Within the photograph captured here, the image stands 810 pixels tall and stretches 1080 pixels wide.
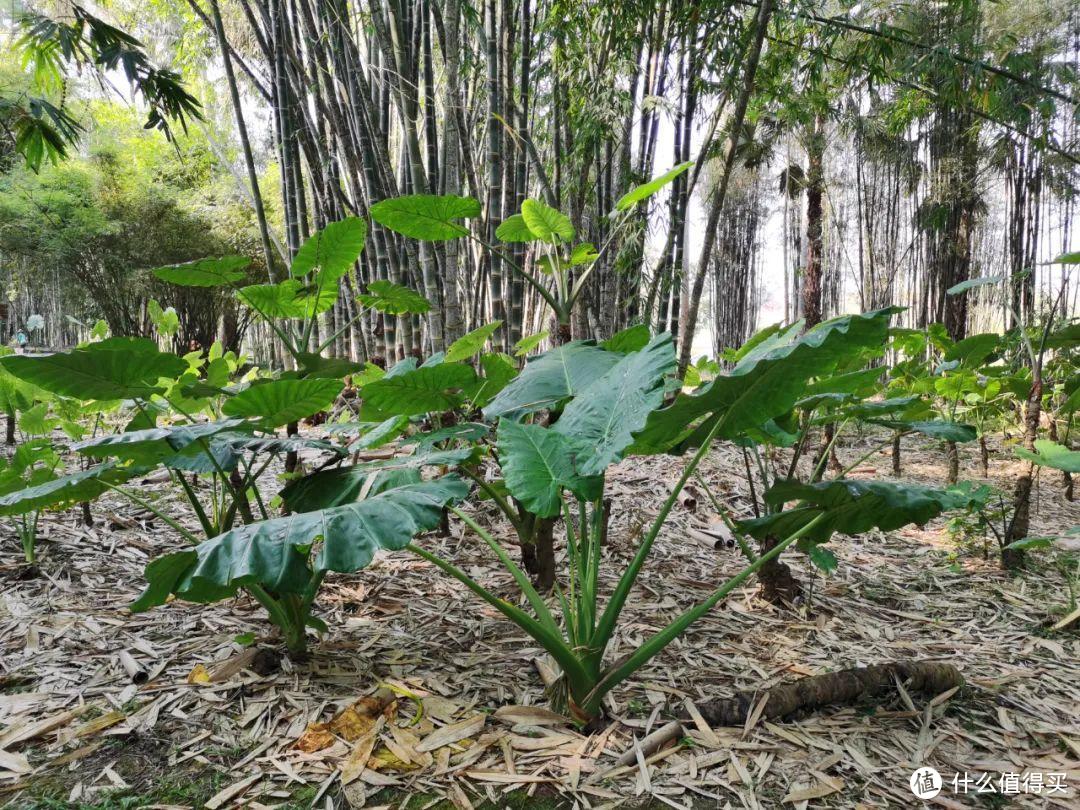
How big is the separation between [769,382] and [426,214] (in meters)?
0.93

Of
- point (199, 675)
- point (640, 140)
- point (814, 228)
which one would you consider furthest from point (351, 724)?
point (814, 228)

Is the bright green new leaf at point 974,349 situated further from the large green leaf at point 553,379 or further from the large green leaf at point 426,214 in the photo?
the large green leaf at point 426,214

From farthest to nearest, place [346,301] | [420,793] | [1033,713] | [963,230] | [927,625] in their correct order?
[963,230] < [346,301] < [927,625] < [1033,713] < [420,793]

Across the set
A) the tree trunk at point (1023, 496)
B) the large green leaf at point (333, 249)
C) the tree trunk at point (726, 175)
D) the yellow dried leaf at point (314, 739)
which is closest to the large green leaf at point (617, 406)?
the yellow dried leaf at point (314, 739)

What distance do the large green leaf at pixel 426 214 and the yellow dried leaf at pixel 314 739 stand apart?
3.30 feet

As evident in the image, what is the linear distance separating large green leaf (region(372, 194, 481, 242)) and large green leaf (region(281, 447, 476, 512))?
0.62m

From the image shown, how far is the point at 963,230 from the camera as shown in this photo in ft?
20.1

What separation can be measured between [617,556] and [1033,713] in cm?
91

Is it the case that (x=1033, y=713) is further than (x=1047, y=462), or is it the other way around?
(x=1047, y=462)

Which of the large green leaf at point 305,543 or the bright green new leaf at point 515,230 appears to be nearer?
the large green leaf at point 305,543

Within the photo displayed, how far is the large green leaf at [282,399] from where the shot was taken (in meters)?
0.91

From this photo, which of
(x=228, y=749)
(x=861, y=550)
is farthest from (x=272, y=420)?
(x=861, y=550)

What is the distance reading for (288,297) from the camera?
1.40 metres

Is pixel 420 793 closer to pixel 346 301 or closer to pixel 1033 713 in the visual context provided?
pixel 1033 713
